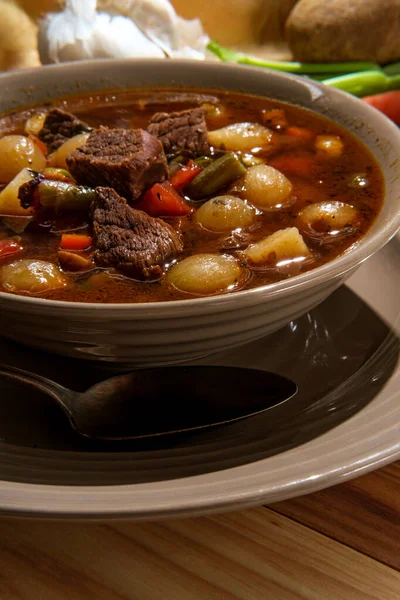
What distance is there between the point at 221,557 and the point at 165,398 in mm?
284

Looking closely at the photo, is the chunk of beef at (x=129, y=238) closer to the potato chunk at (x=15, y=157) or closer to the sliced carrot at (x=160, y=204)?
the sliced carrot at (x=160, y=204)

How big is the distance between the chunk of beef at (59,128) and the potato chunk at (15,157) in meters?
0.14

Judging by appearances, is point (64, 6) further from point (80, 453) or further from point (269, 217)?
point (80, 453)

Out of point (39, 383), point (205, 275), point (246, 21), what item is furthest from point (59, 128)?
point (246, 21)

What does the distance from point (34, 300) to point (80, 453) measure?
10.8 inches

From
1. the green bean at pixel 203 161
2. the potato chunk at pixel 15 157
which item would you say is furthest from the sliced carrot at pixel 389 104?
A: the potato chunk at pixel 15 157

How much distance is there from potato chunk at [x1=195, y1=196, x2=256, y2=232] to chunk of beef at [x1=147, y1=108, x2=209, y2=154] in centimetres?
32

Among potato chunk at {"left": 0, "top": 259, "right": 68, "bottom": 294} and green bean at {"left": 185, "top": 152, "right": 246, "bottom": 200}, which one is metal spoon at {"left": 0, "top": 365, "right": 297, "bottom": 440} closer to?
potato chunk at {"left": 0, "top": 259, "right": 68, "bottom": 294}

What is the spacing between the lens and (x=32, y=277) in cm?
134

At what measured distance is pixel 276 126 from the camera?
202 cm

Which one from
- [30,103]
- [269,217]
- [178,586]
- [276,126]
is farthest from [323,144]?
[178,586]

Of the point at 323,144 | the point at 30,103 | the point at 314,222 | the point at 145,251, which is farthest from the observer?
the point at 30,103

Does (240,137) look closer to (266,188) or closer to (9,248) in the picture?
(266,188)

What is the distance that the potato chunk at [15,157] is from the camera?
5.74 feet
